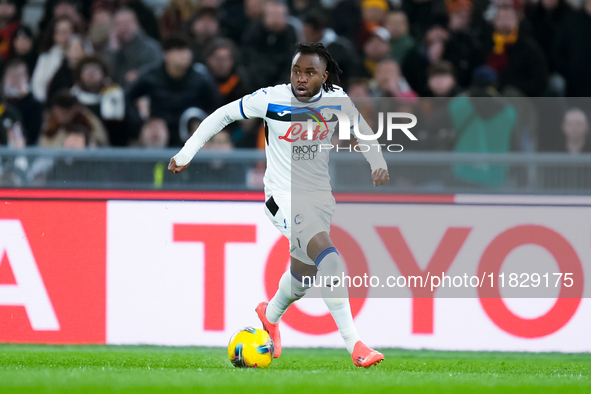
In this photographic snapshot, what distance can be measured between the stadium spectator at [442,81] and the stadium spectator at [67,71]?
12.4ft

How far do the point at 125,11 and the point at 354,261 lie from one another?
432 centimetres

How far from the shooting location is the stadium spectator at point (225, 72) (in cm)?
846

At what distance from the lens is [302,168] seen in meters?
5.43

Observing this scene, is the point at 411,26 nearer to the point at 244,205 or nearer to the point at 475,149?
the point at 475,149

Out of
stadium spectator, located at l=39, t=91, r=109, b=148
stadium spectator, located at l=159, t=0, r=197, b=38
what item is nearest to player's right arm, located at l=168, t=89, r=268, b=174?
stadium spectator, located at l=39, t=91, r=109, b=148

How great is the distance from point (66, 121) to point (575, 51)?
5160 mm

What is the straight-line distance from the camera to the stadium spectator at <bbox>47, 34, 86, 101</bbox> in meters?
9.09

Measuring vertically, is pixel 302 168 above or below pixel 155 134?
below

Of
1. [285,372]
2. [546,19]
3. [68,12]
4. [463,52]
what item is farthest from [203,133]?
[68,12]

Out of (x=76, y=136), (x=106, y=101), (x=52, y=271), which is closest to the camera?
(x=52, y=271)

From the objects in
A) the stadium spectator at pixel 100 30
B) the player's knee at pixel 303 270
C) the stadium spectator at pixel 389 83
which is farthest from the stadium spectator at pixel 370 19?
the player's knee at pixel 303 270

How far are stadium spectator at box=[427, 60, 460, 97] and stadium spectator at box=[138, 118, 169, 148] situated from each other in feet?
8.33

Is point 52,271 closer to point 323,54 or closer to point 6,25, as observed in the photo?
point 323,54

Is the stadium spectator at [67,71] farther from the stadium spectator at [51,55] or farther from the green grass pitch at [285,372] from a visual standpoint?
the green grass pitch at [285,372]
